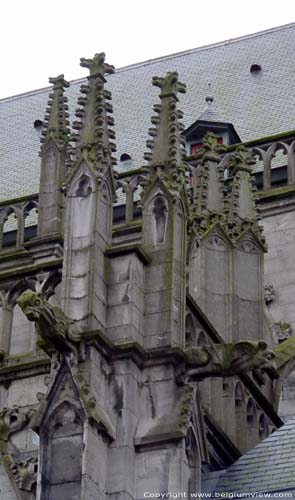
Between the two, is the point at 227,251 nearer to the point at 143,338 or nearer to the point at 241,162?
the point at 241,162

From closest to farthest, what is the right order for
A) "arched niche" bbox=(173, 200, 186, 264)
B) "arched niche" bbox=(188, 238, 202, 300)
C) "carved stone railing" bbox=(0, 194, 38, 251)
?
"arched niche" bbox=(173, 200, 186, 264) → "arched niche" bbox=(188, 238, 202, 300) → "carved stone railing" bbox=(0, 194, 38, 251)

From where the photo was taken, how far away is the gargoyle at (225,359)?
17.6 meters

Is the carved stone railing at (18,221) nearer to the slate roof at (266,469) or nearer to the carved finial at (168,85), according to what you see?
the carved finial at (168,85)

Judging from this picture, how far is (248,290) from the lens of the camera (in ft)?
73.3

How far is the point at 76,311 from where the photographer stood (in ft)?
57.9

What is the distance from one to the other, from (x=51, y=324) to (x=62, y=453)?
1.07 m

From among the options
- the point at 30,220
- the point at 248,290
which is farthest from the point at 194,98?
the point at 248,290

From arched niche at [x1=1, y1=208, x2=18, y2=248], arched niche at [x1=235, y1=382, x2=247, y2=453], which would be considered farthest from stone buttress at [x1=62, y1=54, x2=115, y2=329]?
arched niche at [x1=1, y1=208, x2=18, y2=248]

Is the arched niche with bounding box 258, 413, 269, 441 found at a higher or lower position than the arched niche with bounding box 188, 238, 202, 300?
lower

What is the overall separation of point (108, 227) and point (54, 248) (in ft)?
27.6

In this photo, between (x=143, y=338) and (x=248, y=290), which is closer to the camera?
(x=143, y=338)

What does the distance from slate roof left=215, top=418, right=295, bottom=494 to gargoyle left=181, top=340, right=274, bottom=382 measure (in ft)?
3.43

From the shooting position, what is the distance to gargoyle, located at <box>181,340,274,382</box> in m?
17.6

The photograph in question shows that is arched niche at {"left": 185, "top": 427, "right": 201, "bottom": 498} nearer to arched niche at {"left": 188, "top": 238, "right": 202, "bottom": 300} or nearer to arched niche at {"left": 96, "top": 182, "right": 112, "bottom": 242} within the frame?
arched niche at {"left": 96, "top": 182, "right": 112, "bottom": 242}
